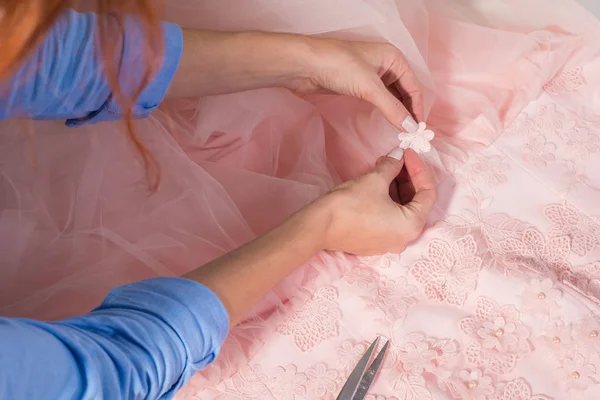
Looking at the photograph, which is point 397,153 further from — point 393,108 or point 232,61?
point 232,61

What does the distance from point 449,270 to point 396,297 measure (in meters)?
0.06

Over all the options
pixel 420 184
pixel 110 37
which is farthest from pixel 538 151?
pixel 110 37

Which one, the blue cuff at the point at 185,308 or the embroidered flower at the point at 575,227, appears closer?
the blue cuff at the point at 185,308

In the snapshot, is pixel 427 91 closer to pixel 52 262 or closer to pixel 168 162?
pixel 168 162

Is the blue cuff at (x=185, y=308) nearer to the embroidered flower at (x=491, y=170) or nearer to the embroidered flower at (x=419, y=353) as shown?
the embroidered flower at (x=419, y=353)

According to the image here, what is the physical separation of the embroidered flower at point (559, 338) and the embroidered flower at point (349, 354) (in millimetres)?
182

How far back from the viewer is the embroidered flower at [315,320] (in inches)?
25.0

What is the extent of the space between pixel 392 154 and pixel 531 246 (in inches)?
7.1

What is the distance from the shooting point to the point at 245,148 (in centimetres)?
76

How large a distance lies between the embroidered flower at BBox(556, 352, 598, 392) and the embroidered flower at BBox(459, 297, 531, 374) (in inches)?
1.4

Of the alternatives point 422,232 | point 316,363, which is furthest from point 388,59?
point 316,363

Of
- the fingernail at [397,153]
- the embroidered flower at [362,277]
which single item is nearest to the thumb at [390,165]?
the fingernail at [397,153]

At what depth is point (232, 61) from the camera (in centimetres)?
69

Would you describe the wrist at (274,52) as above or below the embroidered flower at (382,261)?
above
